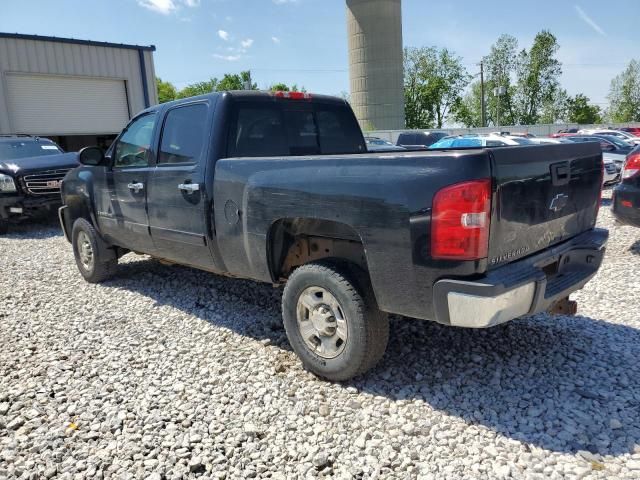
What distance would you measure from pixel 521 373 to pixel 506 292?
110 cm

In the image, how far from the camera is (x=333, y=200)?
3035 mm

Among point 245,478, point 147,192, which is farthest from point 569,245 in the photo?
point 147,192

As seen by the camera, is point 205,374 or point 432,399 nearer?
point 432,399

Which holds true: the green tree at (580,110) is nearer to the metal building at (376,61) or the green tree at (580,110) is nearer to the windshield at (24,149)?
the metal building at (376,61)

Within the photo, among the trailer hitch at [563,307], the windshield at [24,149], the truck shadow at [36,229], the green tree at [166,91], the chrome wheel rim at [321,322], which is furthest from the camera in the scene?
the green tree at [166,91]

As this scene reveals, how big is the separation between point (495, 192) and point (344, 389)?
5.23 feet

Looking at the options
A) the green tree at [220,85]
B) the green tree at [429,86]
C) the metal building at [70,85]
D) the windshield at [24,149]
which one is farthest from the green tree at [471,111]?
the windshield at [24,149]

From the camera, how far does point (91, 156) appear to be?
5.25 m

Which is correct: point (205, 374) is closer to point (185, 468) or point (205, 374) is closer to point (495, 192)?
point (185, 468)

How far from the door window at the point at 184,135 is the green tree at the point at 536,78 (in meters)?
69.5

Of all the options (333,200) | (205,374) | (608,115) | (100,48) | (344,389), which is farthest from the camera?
(608,115)

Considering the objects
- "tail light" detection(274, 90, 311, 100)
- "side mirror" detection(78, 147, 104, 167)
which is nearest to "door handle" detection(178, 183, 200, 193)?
"tail light" detection(274, 90, 311, 100)

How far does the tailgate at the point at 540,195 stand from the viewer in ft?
8.79

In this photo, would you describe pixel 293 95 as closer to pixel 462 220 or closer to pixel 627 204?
pixel 462 220
